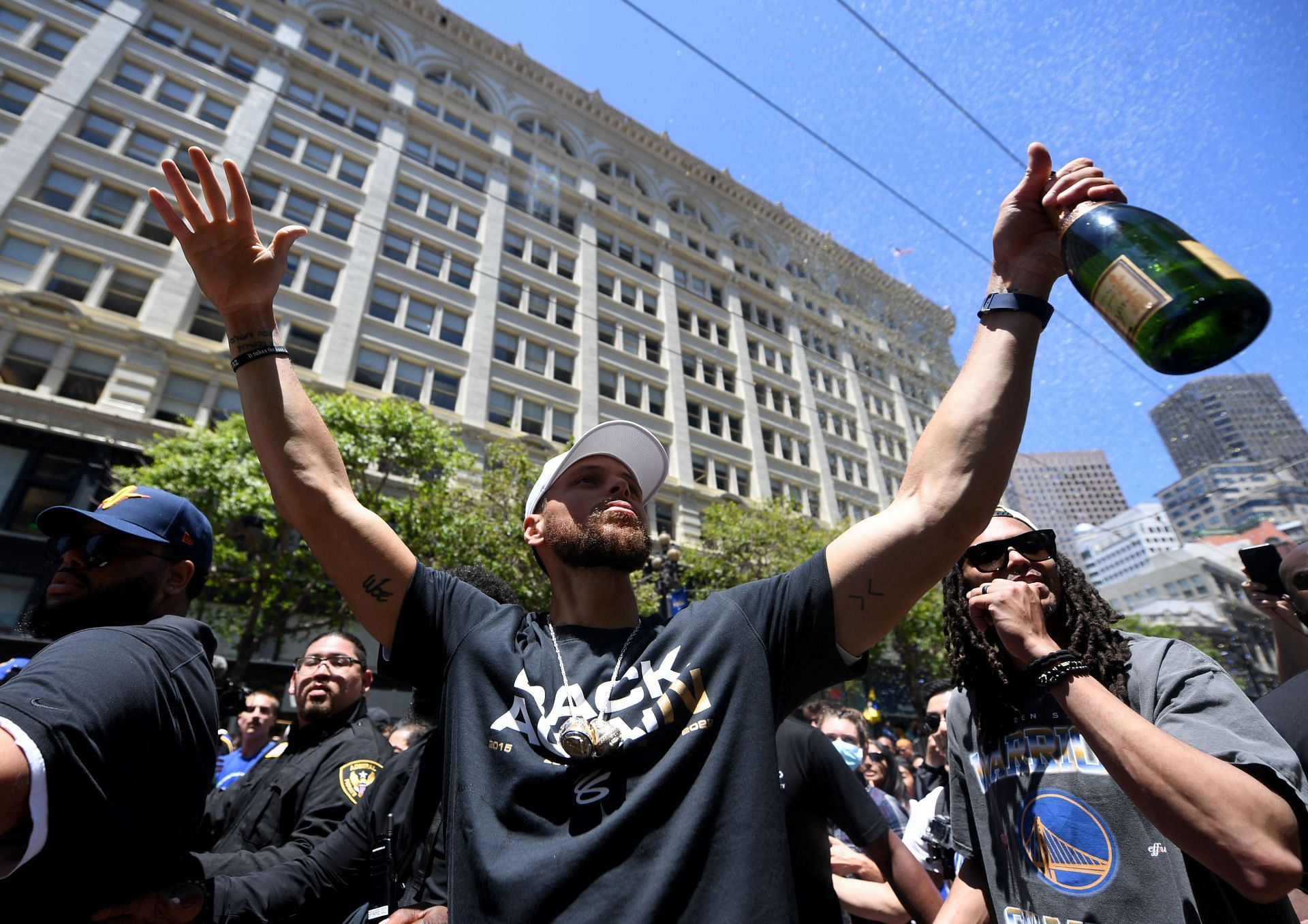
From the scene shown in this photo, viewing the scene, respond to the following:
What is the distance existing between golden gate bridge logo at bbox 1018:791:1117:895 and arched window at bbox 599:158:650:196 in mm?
40368

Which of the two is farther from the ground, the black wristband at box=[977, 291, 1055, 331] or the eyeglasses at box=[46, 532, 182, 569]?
the black wristband at box=[977, 291, 1055, 331]

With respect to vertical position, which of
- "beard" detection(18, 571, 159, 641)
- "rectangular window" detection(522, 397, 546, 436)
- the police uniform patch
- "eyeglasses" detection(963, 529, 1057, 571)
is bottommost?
the police uniform patch

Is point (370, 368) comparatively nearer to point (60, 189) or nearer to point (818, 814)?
point (60, 189)

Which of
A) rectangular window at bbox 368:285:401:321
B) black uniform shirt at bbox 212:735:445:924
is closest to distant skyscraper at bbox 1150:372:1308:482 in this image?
black uniform shirt at bbox 212:735:445:924

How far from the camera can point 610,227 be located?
3672 cm

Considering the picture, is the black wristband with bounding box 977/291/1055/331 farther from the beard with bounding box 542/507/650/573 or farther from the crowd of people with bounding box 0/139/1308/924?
the beard with bounding box 542/507/650/573

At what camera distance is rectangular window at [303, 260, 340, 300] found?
2541 cm

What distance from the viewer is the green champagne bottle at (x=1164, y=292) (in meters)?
1.36

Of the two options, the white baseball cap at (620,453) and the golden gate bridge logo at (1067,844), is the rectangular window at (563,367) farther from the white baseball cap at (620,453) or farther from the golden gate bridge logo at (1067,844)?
the golden gate bridge logo at (1067,844)

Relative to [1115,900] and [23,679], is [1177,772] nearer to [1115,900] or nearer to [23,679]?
[1115,900]

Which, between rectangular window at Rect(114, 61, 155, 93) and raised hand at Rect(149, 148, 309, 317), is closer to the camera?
raised hand at Rect(149, 148, 309, 317)

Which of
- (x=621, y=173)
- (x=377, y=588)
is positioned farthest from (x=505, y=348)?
(x=377, y=588)

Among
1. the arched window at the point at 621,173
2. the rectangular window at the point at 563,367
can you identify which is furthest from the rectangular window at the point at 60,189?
the arched window at the point at 621,173

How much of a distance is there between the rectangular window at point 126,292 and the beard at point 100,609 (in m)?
25.2
